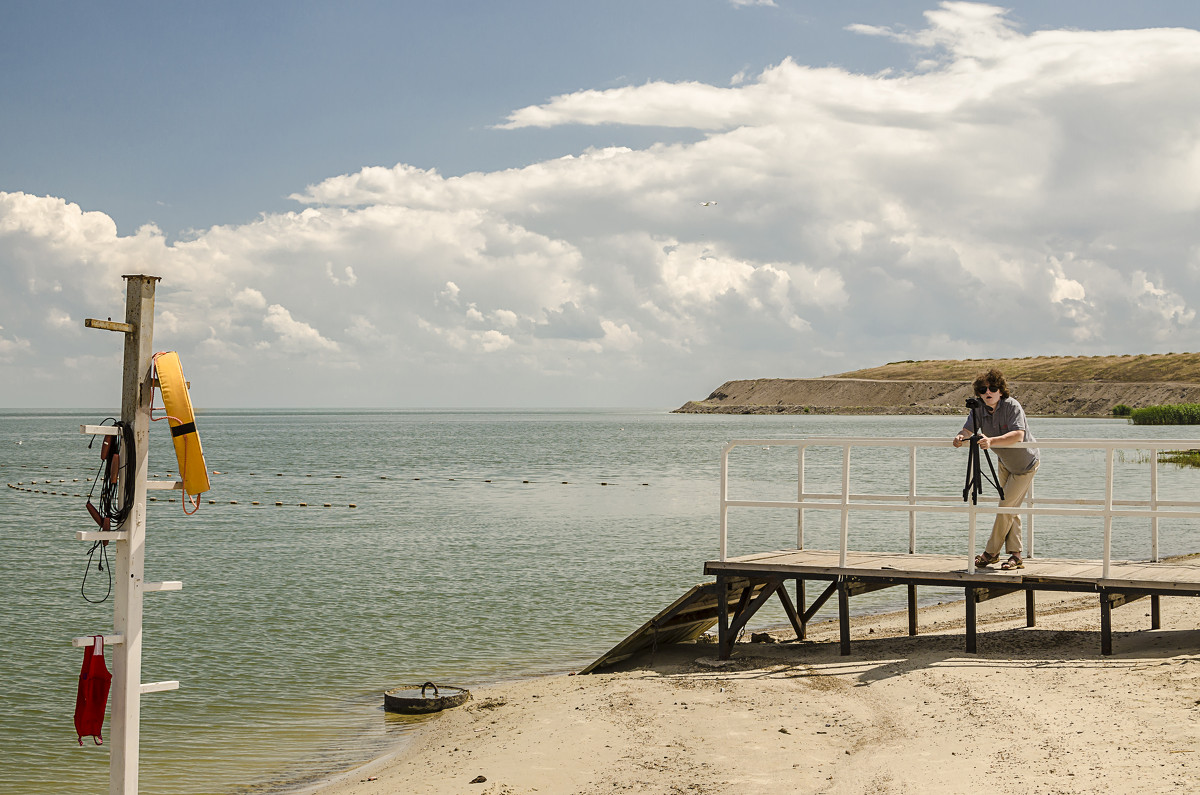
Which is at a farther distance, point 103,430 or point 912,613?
point 912,613

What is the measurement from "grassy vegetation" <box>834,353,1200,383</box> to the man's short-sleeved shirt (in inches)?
5673

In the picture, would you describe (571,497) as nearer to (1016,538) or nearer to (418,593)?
(418,593)

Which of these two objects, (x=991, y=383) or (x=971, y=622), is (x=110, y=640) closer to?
(x=991, y=383)

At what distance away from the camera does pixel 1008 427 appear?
412 inches

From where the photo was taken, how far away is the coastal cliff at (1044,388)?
14075cm

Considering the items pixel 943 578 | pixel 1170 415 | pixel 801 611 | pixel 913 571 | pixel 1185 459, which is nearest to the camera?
pixel 943 578

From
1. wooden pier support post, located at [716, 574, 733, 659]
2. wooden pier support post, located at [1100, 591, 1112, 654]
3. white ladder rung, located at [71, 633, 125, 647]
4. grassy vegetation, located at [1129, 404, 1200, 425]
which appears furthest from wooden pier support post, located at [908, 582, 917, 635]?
grassy vegetation, located at [1129, 404, 1200, 425]

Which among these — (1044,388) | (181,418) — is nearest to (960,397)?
(1044,388)

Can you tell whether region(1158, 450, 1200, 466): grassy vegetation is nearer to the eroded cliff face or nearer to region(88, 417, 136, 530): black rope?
region(88, 417, 136, 530): black rope

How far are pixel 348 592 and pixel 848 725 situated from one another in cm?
1391

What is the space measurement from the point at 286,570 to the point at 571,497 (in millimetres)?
18960

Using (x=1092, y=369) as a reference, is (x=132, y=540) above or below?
below

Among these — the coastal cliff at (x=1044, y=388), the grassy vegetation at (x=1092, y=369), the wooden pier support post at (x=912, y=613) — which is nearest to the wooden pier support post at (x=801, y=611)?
the wooden pier support post at (x=912, y=613)

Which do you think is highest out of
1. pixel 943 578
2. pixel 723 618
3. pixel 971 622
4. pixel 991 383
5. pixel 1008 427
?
pixel 991 383
